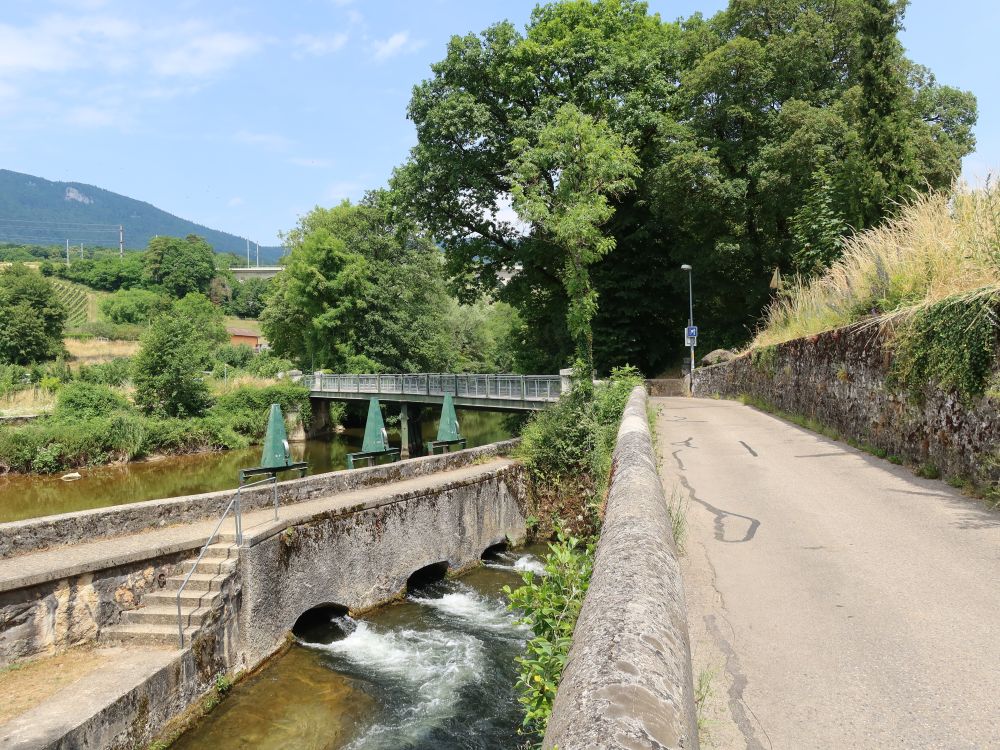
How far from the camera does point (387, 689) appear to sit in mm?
9125

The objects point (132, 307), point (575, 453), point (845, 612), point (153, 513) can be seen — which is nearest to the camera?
point (845, 612)

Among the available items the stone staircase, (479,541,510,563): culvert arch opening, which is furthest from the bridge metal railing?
the stone staircase

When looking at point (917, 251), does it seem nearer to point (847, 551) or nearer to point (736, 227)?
point (847, 551)

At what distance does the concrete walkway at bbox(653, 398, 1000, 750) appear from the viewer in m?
2.92

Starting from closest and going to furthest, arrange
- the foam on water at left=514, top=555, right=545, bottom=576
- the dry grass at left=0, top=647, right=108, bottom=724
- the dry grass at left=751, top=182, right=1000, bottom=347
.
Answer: the dry grass at left=0, top=647, right=108, bottom=724 < the dry grass at left=751, top=182, right=1000, bottom=347 < the foam on water at left=514, top=555, right=545, bottom=576

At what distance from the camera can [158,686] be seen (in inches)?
293

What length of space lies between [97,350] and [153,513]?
2241 inches

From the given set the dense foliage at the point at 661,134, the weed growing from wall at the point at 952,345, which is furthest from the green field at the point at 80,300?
the weed growing from wall at the point at 952,345

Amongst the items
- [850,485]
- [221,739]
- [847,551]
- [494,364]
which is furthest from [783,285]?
[494,364]

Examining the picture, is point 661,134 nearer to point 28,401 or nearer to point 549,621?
point 549,621

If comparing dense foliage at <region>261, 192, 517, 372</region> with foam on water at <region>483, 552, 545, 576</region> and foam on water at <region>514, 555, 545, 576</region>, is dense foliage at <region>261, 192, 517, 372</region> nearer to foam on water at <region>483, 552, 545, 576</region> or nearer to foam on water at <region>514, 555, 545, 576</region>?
foam on water at <region>483, 552, 545, 576</region>

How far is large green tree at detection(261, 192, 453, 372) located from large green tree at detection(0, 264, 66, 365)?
19.9 metres

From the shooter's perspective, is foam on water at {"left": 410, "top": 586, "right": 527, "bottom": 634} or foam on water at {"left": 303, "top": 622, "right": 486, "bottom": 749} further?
foam on water at {"left": 410, "top": 586, "right": 527, "bottom": 634}

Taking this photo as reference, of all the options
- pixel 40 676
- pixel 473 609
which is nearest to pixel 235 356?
pixel 473 609
